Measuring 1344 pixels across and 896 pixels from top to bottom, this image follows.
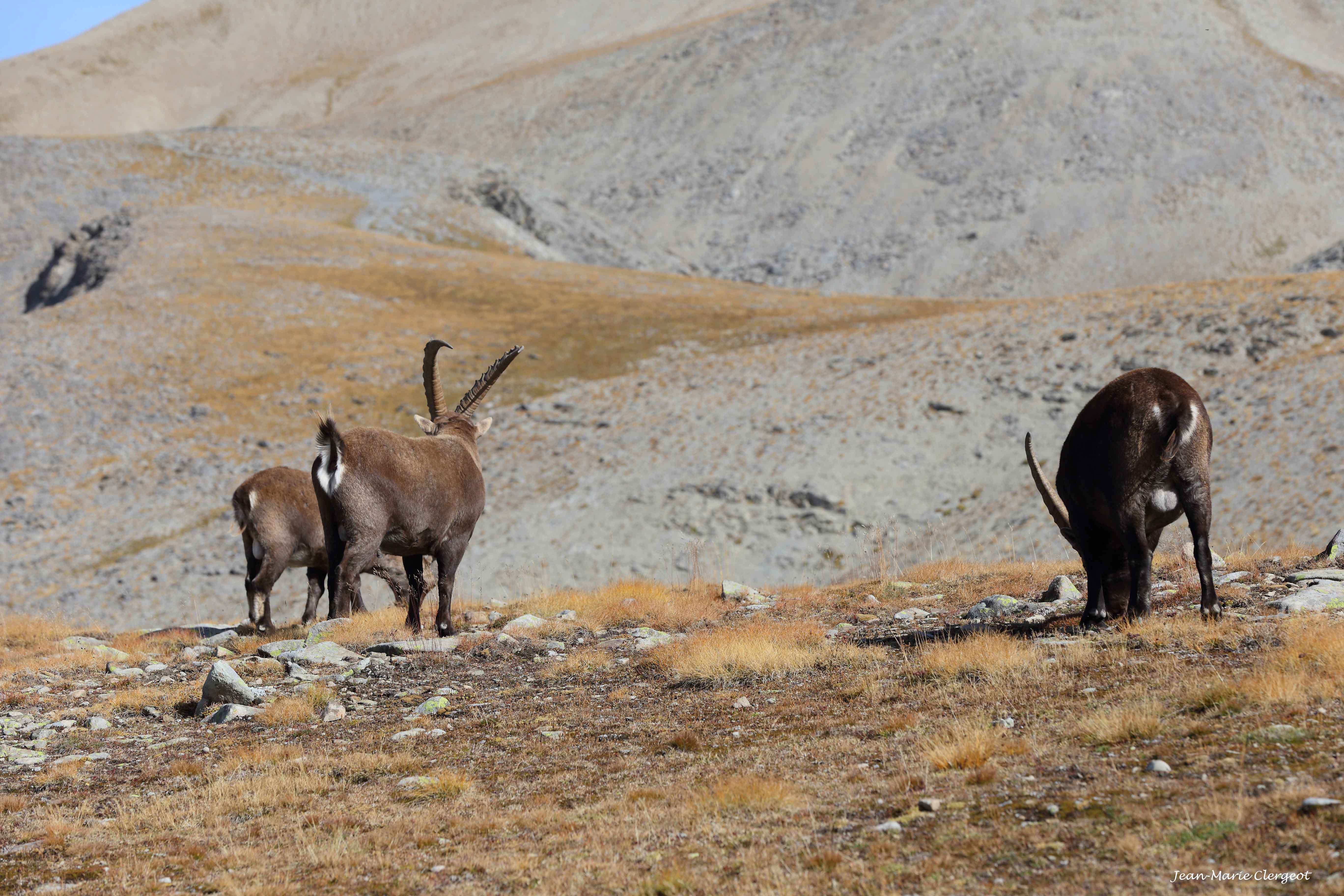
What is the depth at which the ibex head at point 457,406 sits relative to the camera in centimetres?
1569

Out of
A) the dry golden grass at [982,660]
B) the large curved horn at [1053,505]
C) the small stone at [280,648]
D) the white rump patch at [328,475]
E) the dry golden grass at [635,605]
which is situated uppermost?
the white rump patch at [328,475]

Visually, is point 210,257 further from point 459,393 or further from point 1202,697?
point 1202,697

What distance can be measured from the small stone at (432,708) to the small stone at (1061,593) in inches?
287

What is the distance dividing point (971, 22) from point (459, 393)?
9250 cm

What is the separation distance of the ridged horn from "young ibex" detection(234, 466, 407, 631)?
296cm

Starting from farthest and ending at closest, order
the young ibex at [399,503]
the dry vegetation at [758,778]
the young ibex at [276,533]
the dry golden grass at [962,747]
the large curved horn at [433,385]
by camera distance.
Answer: the young ibex at [276,533] → the large curved horn at [433,385] → the young ibex at [399,503] → the dry golden grass at [962,747] → the dry vegetation at [758,778]

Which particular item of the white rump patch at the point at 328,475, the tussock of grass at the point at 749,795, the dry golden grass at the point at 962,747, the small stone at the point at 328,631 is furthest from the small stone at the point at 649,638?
the tussock of grass at the point at 749,795

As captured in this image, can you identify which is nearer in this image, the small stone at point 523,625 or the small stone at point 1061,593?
the small stone at point 1061,593

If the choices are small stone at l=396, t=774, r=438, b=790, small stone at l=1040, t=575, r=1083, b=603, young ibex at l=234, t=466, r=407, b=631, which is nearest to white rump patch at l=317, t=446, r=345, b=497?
young ibex at l=234, t=466, r=407, b=631

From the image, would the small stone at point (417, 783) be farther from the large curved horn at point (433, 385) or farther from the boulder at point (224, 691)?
the large curved horn at point (433, 385)

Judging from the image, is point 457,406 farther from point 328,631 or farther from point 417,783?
point 417,783

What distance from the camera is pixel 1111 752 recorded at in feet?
22.1

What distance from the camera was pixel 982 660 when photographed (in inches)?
373

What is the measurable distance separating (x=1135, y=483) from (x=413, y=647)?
27.0 feet
